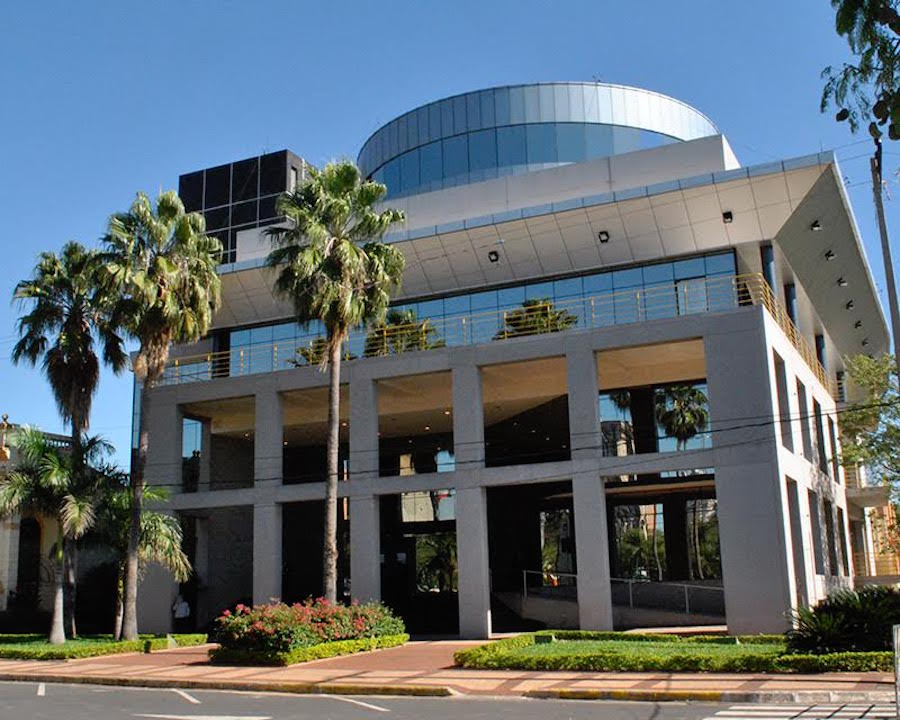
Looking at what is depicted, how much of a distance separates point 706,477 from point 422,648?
13.1 meters

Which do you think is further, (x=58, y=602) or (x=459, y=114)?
(x=459, y=114)

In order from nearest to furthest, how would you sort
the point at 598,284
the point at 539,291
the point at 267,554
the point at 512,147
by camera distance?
the point at 267,554, the point at 598,284, the point at 539,291, the point at 512,147

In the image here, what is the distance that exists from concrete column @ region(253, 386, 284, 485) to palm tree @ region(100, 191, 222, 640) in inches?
144

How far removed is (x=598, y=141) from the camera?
141 ft

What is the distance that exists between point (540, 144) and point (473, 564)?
2192 cm

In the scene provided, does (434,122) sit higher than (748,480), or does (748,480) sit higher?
(434,122)

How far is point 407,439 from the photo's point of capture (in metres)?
42.6

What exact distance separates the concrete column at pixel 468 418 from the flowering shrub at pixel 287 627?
20.1 feet

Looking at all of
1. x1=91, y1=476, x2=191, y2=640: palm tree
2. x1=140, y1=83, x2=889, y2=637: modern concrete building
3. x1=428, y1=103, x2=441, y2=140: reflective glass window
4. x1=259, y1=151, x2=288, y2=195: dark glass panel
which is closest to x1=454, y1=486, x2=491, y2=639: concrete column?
x1=140, y1=83, x2=889, y2=637: modern concrete building

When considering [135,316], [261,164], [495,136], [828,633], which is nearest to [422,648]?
[828,633]

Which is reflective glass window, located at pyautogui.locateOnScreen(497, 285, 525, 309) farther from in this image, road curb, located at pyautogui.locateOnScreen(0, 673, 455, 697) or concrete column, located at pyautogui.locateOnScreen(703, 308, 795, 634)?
road curb, located at pyautogui.locateOnScreen(0, 673, 455, 697)

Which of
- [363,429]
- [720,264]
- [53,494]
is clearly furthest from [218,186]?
[720,264]

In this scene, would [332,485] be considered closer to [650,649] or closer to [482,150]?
[650,649]


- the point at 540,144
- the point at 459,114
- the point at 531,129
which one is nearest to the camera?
the point at 540,144
